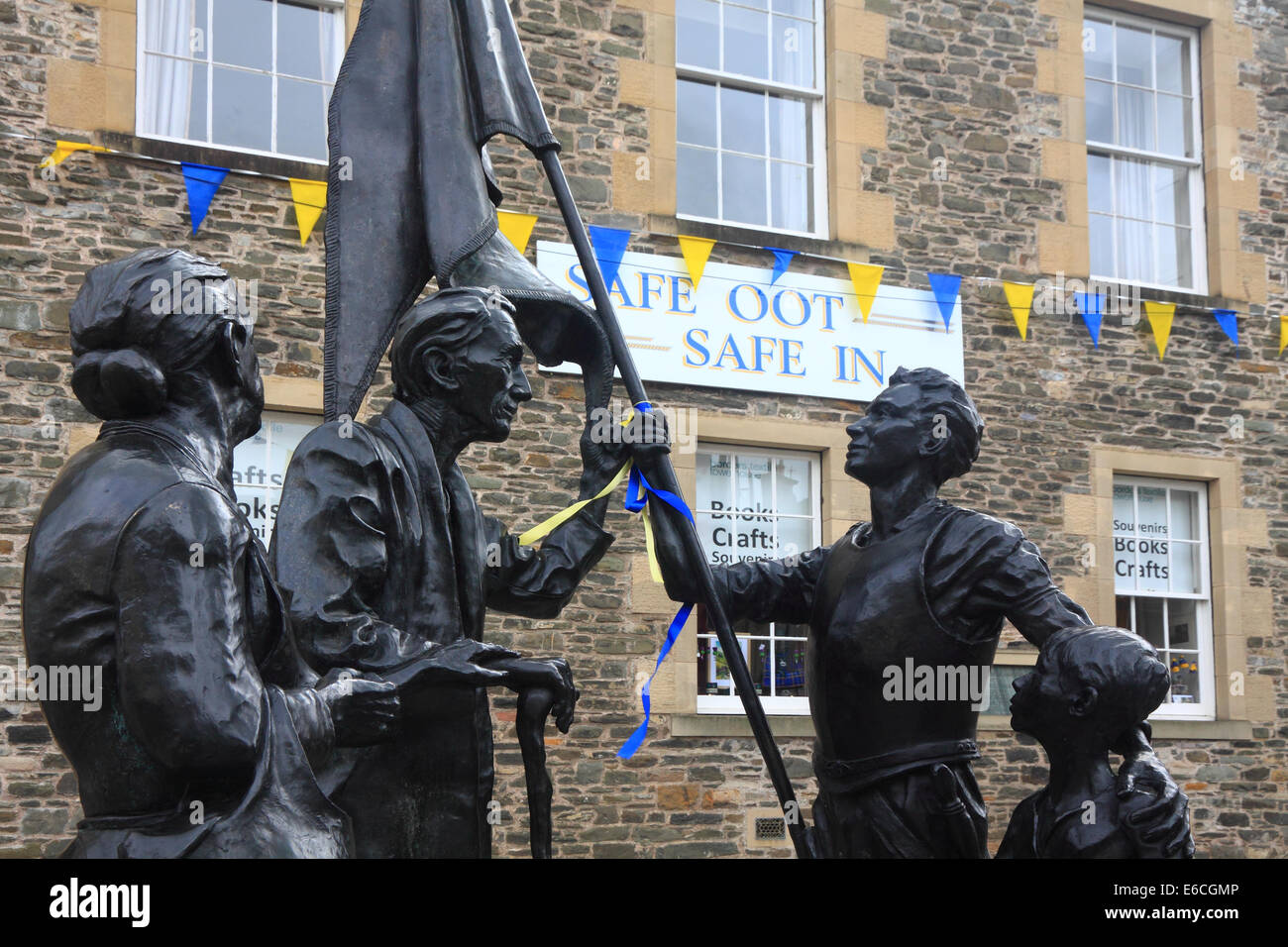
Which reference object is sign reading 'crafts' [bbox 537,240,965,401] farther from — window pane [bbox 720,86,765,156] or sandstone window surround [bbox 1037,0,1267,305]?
sandstone window surround [bbox 1037,0,1267,305]

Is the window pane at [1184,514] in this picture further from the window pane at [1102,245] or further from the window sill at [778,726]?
the window pane at [1102,245]

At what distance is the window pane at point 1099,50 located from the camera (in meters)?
12.5

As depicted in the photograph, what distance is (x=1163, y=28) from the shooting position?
12.8 m

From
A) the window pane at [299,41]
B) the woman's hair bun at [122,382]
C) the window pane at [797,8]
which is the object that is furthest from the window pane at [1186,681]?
the woman's hair bun at [122,382]

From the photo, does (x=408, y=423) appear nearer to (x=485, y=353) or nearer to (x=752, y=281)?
(x=485, y=353)

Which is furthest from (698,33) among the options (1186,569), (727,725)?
(1186,569)

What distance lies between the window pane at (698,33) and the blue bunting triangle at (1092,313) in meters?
3.19

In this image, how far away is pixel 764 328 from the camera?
35.3ft

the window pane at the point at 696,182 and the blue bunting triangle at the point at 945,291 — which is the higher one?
the window pane at the point at 696,182

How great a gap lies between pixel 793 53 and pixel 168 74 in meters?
4.41

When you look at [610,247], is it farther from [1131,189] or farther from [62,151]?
[1131,189]

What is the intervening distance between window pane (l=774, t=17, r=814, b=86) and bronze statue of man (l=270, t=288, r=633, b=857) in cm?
871
